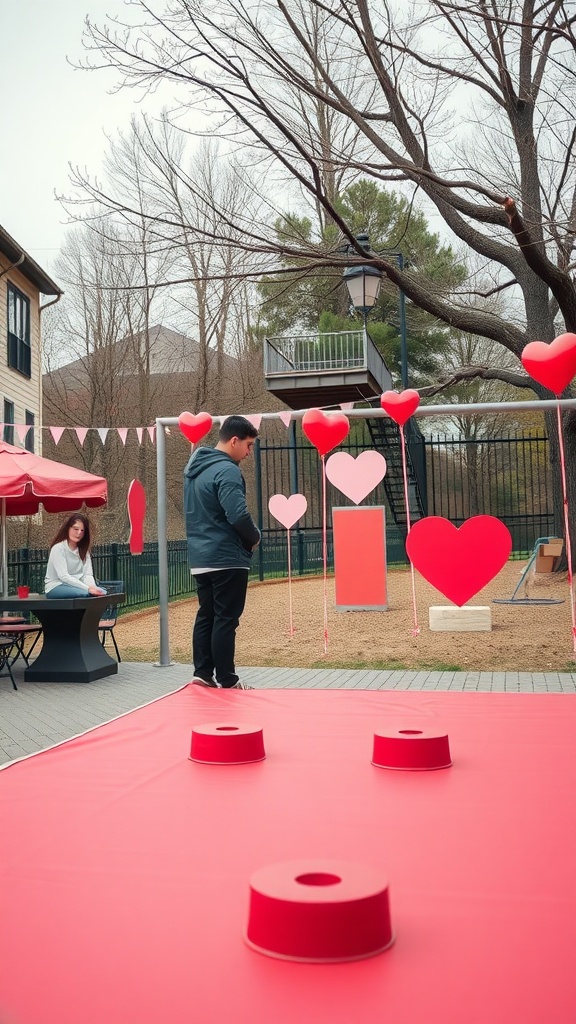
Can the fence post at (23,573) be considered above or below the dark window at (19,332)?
below

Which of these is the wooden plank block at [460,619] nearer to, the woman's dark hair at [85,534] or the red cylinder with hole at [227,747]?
the woman's dark hair at [85,534]

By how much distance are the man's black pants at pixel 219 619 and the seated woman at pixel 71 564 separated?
2.46 metres

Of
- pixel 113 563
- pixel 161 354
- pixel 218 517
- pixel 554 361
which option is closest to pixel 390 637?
pixel 554 361

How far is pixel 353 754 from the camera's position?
4531 mm

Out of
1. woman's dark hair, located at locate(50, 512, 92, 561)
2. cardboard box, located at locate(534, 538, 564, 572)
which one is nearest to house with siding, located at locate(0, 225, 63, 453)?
cardboard box, located at locate(534, 538, 564, 572)

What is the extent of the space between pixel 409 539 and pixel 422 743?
334 centimetres

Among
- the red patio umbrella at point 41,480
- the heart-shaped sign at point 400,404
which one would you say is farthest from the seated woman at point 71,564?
the heart-shaped sign at point 400,404

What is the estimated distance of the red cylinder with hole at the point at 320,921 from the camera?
2.24 m

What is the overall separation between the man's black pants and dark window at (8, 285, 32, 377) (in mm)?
17795

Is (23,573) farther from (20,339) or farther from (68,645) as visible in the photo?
(20,339)

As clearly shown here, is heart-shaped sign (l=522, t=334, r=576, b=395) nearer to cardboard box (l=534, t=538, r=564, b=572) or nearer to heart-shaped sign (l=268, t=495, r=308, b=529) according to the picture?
heart-shaped sign (l=268, t=495, r=308, b=529)

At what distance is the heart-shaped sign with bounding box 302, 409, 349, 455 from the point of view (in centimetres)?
833

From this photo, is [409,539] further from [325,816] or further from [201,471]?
[325,816]

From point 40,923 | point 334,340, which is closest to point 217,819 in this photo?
point 40,923
